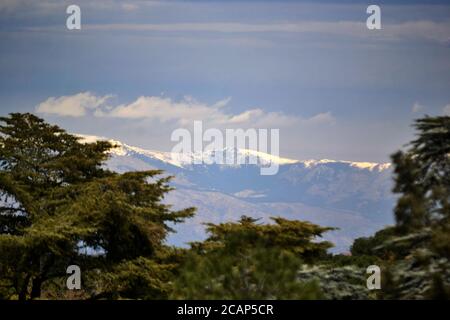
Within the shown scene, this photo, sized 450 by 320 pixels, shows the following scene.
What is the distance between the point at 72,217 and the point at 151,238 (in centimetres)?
346

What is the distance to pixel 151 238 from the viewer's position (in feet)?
90.6

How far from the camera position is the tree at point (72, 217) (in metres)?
25.6

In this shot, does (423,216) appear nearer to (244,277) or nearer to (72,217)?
(244,277)

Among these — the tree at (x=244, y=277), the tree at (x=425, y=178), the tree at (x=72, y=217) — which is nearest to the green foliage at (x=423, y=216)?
the tree at (x=425, y=178)

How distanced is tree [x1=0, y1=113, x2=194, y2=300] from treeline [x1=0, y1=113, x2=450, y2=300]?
42 mm

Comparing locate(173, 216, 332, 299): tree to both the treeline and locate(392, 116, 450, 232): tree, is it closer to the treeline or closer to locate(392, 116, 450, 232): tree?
the treeline

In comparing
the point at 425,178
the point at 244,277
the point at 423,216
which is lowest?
the point at 244,277

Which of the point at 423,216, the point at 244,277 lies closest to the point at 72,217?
the point at 244,277

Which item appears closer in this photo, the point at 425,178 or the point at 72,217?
the point at 425,178

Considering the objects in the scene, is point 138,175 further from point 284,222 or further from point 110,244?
point 284,222

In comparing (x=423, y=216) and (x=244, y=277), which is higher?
(x=423, y=216)
